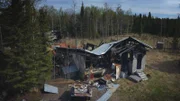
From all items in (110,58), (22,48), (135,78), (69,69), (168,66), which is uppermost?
(22,48)

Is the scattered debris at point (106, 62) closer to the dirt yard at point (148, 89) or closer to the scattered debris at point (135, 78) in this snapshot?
the scattered debris at point (135, 78)

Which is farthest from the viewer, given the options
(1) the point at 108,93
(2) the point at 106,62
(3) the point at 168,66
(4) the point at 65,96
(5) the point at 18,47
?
(3) the point at 168,66

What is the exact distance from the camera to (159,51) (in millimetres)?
38031

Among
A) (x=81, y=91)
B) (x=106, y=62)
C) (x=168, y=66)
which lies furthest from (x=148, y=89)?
(x=168, y=66)

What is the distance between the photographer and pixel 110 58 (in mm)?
24047

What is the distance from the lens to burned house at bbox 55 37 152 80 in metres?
22.9

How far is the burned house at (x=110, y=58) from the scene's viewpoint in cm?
2286

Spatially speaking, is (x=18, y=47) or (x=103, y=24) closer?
(x=18, y=47)

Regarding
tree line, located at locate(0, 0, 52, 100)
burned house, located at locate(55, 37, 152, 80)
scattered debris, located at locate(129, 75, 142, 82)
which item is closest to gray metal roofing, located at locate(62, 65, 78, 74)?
burned house, located at locate(55, 37, 152, 80)

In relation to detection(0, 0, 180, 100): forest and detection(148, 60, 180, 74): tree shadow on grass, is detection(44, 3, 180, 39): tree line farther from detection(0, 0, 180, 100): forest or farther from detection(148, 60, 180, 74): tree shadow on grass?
detection(0, 0, 180, 100): forest

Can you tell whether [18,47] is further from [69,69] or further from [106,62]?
[106,62]

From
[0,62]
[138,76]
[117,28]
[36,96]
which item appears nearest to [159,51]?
[138,76]

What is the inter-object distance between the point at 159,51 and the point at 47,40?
86.0 ft

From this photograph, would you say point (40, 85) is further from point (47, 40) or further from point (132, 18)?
point (132, 18)
